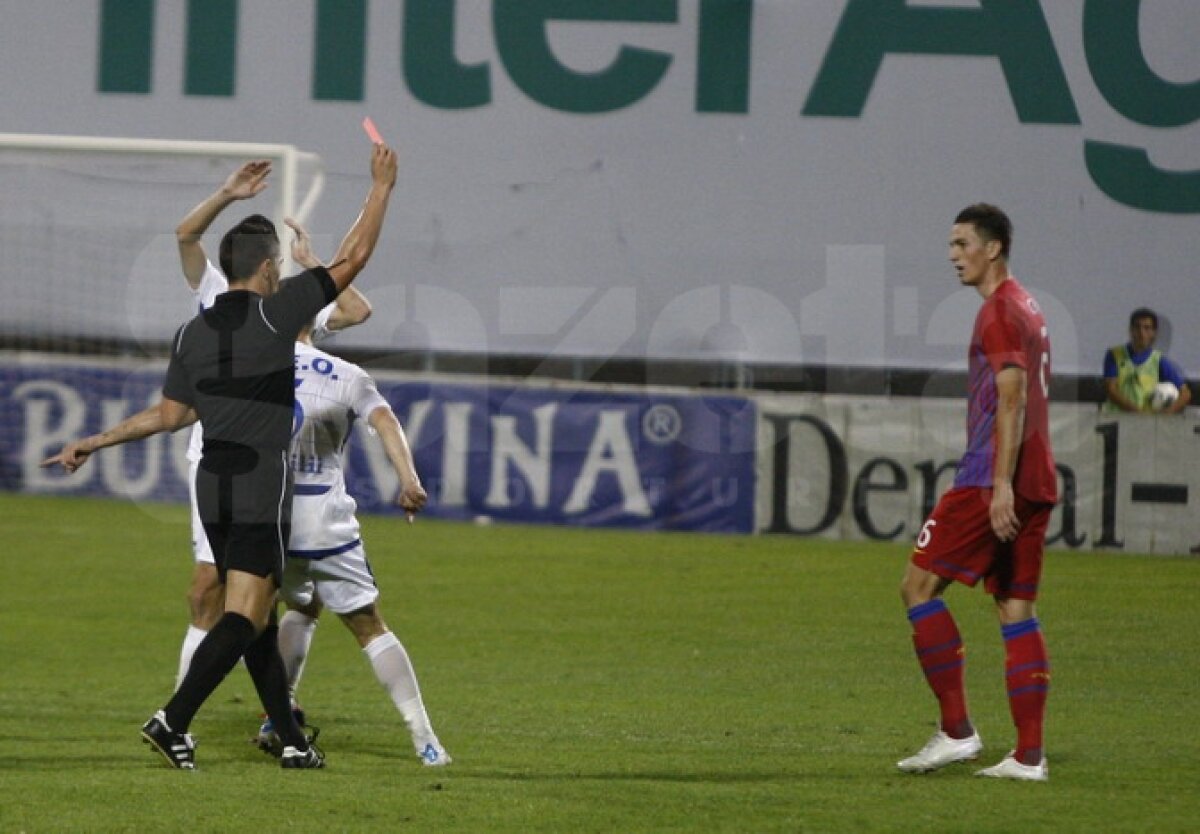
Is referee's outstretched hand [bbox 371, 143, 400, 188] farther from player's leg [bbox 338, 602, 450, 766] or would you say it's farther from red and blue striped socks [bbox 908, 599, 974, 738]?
red and blue striped socks [bbox 908, 599, 974, 738]

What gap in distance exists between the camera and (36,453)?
18109 millimetres

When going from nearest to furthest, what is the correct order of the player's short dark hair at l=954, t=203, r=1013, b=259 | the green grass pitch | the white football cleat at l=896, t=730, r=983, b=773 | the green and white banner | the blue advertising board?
the green grass pitch
the white football cleat at l=896, t=730, r=983, b=773
the player's short dark hair at l=954, t=203, r=1013, b=259
the blue advertising board
the green and white banner

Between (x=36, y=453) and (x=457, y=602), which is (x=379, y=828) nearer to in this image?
(x=457, y=602)

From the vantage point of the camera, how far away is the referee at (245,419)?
6.81 meters

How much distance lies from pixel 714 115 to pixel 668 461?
402 cm

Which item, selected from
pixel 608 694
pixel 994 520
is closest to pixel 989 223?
pixel 994 520

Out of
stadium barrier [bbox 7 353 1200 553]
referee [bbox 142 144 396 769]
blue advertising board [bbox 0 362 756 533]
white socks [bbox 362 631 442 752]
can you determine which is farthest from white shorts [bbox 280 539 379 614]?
blue advertising board [bbox 0 362 756 533]

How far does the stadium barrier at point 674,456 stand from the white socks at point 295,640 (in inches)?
348

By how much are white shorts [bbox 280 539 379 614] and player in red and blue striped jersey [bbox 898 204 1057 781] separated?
2040 millimetres

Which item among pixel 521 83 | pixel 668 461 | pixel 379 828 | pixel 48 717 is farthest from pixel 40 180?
pixel 379 828

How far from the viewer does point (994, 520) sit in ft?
22.6

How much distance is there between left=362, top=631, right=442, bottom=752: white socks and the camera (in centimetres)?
720

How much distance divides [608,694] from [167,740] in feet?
10.2

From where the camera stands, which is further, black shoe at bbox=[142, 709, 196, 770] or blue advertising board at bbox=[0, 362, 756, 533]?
blue advertising board at bbox=[0, 362, 756, 533]
